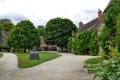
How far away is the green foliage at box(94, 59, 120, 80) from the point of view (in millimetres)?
5594

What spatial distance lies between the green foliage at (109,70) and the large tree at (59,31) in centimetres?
5754

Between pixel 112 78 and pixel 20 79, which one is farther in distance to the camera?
pixel 20 79

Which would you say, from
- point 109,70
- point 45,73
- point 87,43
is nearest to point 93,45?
point 87,43

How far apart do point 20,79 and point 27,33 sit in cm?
4668

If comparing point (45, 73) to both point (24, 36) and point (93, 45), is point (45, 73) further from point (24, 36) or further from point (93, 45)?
point (24, 36)

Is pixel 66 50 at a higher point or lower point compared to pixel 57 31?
lower

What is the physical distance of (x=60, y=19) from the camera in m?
67.6

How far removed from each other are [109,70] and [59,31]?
5913cm

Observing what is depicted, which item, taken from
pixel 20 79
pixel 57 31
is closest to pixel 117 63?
pixel 20 79

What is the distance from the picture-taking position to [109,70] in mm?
5844

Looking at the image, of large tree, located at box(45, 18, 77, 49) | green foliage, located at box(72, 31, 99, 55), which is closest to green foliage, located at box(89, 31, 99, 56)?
green foliage, located at box(72, 31, 99, 55)

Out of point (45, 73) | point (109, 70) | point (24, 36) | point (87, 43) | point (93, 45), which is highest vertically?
point (24, 36)

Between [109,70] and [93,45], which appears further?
[93,45]

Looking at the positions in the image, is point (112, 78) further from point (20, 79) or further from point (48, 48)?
point (48, 48)
